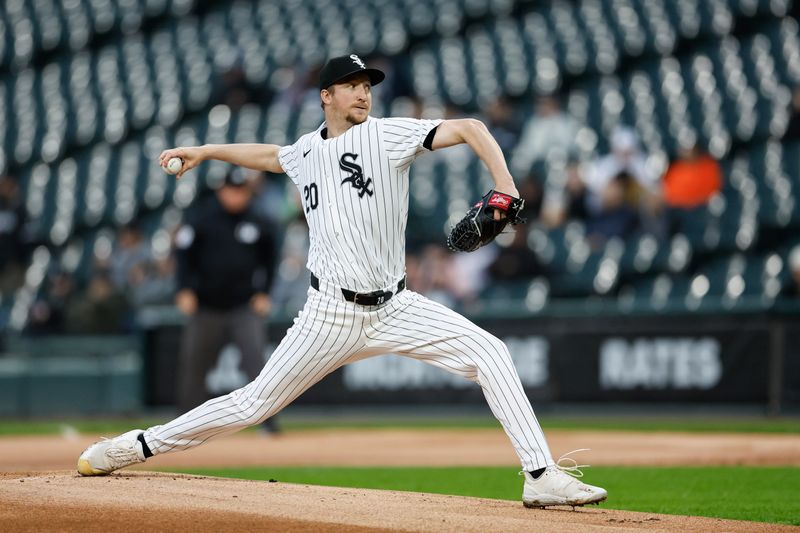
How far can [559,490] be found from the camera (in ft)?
16.4

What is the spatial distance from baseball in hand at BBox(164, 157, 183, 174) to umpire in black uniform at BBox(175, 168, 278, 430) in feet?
14.7

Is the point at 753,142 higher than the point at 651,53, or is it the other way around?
the point at 651,53

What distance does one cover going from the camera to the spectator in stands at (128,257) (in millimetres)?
14516

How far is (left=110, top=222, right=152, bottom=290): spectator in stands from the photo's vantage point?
47.6 feet

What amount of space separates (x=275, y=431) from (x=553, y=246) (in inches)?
166

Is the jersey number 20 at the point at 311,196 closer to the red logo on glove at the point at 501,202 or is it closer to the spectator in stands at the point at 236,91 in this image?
the red logo on glove at the point at 501,202

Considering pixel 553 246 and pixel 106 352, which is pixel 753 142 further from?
pixel 106 352

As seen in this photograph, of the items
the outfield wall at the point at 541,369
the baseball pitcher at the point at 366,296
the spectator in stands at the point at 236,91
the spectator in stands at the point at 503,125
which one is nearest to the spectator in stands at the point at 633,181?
the spectator in stands at the point at 503,125

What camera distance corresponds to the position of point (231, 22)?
62.5ft

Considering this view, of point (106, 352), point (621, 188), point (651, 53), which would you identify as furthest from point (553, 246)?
point (106, 352)

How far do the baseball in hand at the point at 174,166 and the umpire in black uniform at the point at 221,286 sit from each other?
4480 millimetres

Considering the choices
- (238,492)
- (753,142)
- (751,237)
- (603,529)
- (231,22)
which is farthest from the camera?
(231,22)

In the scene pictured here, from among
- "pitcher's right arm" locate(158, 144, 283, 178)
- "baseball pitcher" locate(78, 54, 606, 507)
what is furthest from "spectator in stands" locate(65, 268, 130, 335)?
"baseball pitcher" locate(78, 54, 606, 507)

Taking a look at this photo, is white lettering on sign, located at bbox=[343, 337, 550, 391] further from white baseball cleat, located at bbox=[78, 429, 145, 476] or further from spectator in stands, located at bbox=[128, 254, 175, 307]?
white baseball cleat, located at bbox=[78, 429, 145, 476]
